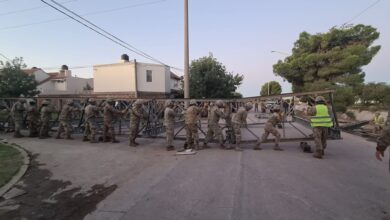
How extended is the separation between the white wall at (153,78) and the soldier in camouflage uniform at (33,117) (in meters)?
16.4

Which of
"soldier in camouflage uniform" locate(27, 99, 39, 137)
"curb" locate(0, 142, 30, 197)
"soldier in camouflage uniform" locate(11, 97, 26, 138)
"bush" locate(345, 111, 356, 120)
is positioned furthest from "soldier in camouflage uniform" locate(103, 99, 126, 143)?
"bush" locate(345, 111, 356, 120)

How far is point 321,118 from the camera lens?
710cm

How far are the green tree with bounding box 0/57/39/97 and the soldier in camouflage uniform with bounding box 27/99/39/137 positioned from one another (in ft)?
58.1

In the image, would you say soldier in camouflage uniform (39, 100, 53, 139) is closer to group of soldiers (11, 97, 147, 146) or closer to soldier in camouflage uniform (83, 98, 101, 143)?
group of soldiers (11, 97, 147, 146)

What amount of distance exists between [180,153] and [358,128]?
1265 centimetres

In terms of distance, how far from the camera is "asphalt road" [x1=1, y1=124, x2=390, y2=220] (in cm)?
375

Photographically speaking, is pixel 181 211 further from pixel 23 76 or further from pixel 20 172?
pixel 23 76

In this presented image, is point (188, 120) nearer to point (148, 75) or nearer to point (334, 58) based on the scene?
point (148, 75)

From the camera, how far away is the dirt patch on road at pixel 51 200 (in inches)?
153

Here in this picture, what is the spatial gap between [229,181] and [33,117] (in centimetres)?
1091

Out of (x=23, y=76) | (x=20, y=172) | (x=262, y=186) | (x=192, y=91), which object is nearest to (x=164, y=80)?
(x=192, y=91)

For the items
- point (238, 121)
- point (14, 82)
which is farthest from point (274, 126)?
point (14, 82)

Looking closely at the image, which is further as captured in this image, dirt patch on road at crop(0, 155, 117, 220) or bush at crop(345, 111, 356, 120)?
bush at crop(345, 111, 356, 120)

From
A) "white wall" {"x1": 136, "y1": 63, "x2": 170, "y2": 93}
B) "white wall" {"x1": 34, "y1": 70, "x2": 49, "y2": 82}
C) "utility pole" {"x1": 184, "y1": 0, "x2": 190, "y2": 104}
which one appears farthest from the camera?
"white wall" {"x1": 34, "y1": 70, "x2": 49, "y2": 82}
